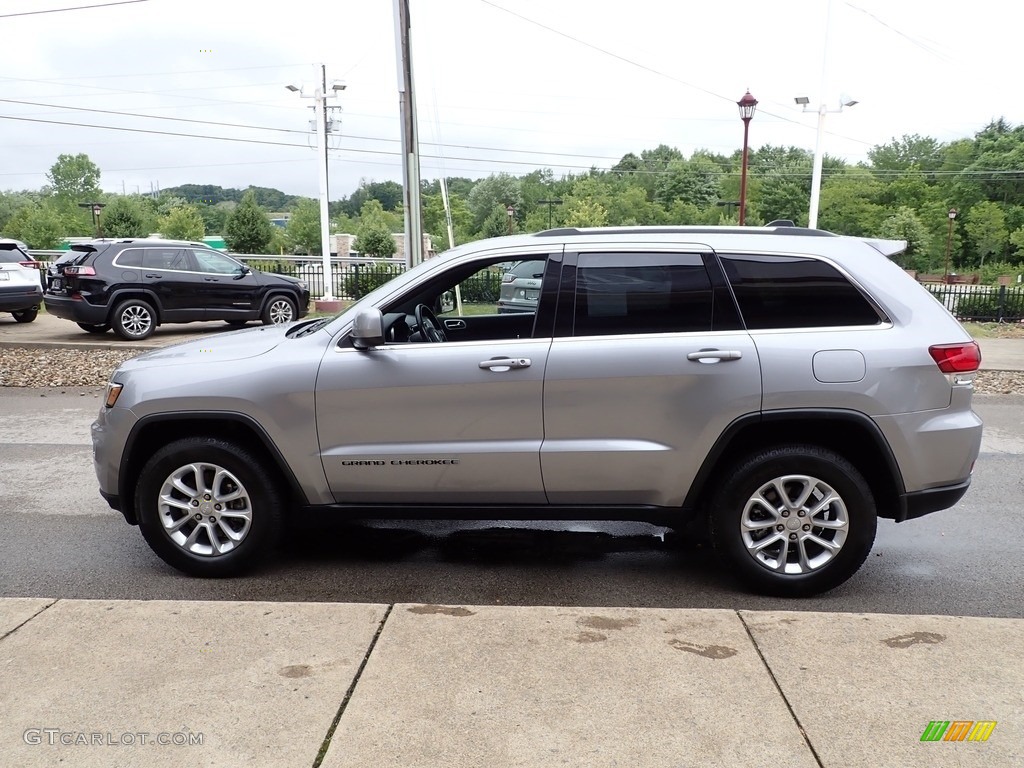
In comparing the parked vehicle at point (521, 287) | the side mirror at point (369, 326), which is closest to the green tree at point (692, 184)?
the parked vehicle at point (521, 287)

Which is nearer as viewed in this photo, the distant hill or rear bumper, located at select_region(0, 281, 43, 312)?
rear bumper, located at select_region(0, 281, 43, 312)

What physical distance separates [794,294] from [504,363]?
1.54m

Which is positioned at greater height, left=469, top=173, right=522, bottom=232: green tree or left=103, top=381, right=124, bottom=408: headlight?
left=469, top=173, right=522, bottom=232: green tree

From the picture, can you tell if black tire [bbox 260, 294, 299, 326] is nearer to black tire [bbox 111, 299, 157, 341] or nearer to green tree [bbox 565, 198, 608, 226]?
black tire [bbox 111, 299, 157, 341]

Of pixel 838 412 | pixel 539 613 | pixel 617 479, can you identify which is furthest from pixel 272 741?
pixel 838 412

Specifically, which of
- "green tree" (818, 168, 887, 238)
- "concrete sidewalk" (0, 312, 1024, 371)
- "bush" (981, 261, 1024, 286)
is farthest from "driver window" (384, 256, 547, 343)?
"green tree" (818, 168, 887, 238)

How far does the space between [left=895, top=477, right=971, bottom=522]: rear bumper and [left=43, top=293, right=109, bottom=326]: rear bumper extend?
14.3 meters

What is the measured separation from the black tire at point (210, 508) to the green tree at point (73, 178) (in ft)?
353

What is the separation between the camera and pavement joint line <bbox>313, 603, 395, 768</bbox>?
282cm

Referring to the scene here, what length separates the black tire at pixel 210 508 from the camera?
4438mm

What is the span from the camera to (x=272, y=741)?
9.50 ft

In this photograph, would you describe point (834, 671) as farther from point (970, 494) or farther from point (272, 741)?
point (970, 494)

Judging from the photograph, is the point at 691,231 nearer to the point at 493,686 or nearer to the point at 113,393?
the point at 493,686

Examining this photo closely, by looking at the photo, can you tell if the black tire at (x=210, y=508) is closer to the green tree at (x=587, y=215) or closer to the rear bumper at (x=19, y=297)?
the rear bumper at (x=19, y=297)
